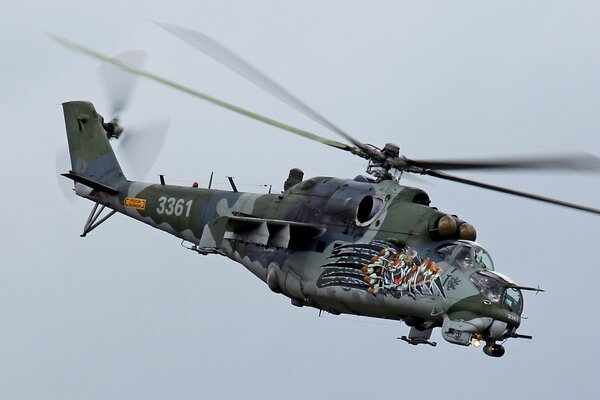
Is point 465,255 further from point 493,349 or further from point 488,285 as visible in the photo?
point 493,349

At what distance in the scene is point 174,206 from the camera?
31.8 metres

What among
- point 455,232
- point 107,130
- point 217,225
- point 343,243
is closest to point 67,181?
point 107,130

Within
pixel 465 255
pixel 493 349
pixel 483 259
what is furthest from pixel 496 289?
pixel 493 349

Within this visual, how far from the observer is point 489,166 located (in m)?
25.1

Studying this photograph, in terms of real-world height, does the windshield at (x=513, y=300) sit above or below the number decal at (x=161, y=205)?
below

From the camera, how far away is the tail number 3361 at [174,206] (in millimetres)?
31500

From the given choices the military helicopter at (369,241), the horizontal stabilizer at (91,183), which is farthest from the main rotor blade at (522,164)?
the horizontal stabilizer at (91,183)

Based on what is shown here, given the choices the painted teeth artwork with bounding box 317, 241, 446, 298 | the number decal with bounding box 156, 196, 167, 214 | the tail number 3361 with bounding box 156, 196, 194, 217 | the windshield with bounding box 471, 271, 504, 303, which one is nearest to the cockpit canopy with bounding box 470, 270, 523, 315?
the windshield with bounding box 471, 271, 504, 303

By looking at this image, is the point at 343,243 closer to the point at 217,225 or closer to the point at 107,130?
the point at 217,225

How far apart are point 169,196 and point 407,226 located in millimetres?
7472

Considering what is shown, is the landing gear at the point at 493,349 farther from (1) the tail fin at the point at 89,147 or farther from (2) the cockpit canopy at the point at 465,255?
(1) the tail fin at the point at 89,147

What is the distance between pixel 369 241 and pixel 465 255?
2.23m

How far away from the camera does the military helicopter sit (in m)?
25.5

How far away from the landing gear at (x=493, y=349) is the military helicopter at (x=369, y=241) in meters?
0.02
